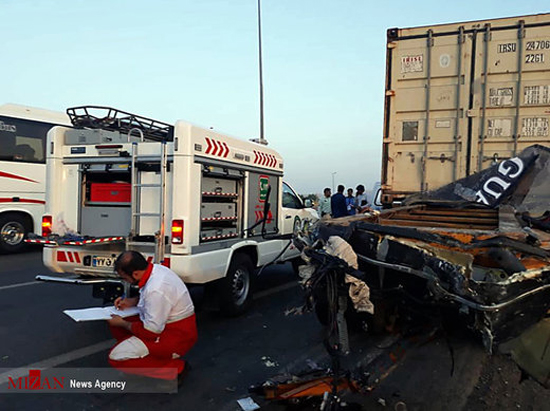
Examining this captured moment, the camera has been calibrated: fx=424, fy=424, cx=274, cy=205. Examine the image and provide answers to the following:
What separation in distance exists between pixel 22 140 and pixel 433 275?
10.9m

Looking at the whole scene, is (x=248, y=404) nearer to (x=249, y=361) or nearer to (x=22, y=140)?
(x=249, y=361)

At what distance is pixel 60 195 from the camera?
5.27 meters

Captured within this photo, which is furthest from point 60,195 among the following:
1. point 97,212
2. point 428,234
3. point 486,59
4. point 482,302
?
point 486,59

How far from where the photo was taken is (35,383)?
3525mm

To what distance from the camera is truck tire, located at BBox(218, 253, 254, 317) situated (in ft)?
17.3

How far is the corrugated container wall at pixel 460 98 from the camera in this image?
6094mm

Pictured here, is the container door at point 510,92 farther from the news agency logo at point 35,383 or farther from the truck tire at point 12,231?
the truck tire at point 12,231

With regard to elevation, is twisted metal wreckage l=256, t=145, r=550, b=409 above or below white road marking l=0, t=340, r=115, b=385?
above

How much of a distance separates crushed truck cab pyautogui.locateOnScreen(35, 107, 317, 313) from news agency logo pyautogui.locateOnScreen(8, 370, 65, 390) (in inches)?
53.7

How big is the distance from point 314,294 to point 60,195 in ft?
12.4

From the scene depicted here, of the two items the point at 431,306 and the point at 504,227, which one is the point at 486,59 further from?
the point at 431,306

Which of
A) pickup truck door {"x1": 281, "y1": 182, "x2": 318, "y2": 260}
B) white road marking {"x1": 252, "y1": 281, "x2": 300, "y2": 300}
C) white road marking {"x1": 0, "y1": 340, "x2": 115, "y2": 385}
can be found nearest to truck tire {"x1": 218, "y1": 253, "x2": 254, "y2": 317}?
white road marking {"x1": 252, "y1": 281, "x2": 300, "y2": 300}

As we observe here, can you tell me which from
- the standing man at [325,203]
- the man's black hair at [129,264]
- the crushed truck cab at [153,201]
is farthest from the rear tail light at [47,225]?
the standing man at [325,203]

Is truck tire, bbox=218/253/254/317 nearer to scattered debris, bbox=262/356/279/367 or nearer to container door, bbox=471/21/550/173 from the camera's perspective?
scattered debris, bbox=262/356/279/367
